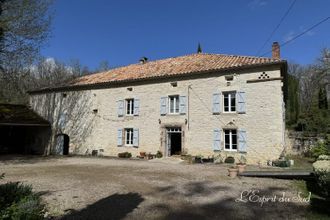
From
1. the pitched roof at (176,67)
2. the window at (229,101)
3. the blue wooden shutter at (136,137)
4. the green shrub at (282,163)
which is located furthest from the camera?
the blue wooden shutter at (136,137)

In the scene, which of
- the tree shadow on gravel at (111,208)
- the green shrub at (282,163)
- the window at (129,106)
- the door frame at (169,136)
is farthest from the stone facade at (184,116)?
the tree shadow on gravel at (111,208)

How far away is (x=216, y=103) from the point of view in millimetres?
15820

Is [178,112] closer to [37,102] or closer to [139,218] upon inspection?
[139,218]

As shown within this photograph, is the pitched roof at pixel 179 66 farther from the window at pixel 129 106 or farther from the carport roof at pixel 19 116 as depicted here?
the carport roof at pixel 19 116

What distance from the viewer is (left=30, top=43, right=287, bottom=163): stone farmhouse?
14.5 meters

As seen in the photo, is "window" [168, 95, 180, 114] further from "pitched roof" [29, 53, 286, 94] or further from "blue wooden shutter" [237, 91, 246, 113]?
"blue wooden shutter" [237, 91, 246, 113]

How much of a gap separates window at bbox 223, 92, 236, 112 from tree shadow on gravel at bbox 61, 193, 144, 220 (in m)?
9.76

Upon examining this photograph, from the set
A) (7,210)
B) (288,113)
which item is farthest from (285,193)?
(288,113)

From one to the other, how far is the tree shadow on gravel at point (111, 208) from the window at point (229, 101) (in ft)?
32.0

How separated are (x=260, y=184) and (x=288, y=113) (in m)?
21.6

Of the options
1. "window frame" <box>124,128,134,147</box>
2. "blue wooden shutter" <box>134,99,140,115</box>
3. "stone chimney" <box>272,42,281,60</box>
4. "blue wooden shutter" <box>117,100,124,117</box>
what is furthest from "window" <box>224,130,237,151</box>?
"blue wooden shutter" <box>117,100,124,117</box>

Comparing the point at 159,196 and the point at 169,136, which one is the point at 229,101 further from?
the point at 159,196

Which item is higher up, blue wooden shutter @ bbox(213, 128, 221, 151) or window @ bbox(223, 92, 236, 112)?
window @ bbox(223, 92, 236, 112)

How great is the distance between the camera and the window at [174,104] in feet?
57.1
